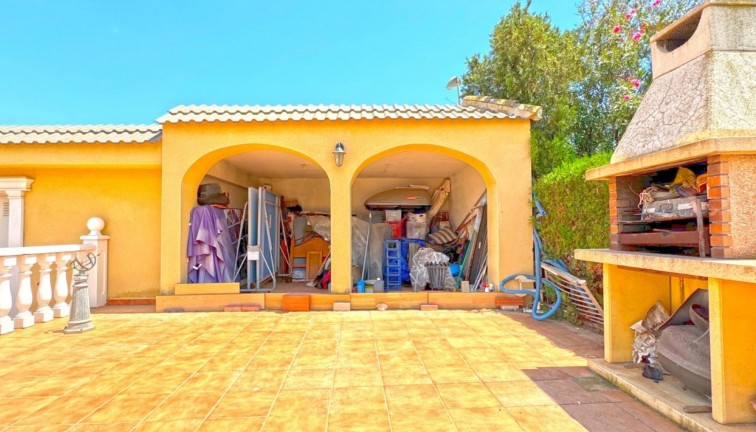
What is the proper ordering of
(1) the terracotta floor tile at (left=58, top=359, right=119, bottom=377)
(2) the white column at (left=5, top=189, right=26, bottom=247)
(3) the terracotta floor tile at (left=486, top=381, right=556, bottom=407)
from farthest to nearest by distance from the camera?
(2) the white column at (left=5, top=189, right=26, bottom=247)
(1) the terracotta floor tile at (left=58, top=359, right=119, bottom=377)
(3) the terracotta floor tile at (left=486, top=381, right=556, bottom=407)

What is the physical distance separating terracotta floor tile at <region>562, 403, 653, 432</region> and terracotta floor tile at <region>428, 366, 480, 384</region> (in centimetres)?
94

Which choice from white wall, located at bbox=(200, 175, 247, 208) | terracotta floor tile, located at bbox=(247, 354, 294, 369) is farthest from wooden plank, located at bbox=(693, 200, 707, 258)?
white wall, located at bbox=(200, 175, 247, 208)

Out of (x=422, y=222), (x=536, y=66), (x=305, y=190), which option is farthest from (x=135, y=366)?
(x=536, y=66)

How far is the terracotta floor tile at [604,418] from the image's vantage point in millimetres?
2748

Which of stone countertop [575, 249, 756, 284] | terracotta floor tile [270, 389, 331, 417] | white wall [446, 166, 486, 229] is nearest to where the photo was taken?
stone countertop [575, 249, 756, 284]

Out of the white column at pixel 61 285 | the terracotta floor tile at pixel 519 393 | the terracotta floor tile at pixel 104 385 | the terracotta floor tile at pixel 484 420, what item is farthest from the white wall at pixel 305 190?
the terracotta floor tile at pixel 484 420

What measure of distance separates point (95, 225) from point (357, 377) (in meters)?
7.20

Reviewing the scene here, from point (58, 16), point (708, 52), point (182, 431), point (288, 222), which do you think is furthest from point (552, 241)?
point (58, 16)

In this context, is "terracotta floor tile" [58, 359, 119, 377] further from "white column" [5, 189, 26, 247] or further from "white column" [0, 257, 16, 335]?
"white column" [5, 189, 26, 247]

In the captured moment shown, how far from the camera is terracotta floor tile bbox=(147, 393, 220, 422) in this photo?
302cm

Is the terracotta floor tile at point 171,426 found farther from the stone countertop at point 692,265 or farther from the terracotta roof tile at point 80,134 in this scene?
the terracotta roof tile at point 80,134

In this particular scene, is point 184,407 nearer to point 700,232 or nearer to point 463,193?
point 700,232

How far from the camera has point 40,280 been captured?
6.24 metres

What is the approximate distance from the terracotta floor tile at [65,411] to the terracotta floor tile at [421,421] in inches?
109
